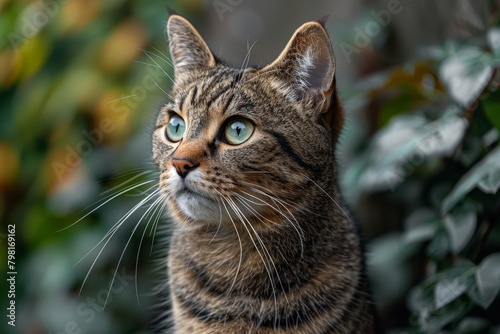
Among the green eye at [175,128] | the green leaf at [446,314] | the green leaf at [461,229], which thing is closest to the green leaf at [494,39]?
the green leaf at [461,229]

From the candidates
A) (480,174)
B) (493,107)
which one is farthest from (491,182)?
(493,107)

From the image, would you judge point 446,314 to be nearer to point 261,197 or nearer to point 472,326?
point 472,326

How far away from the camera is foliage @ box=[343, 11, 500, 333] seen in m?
1.86

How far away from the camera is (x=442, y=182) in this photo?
226 centimetres

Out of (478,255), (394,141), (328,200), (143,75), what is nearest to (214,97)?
(328,200)

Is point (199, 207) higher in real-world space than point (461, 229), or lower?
higher

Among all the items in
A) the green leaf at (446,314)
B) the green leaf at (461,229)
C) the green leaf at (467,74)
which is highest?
the green leaf at (467,74)

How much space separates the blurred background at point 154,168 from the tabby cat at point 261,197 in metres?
0.24

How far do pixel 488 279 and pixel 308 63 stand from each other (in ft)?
2.32

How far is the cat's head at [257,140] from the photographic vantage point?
1536 mm

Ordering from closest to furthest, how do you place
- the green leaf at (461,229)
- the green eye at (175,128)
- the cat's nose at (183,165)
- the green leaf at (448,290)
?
the cat's nose at (183,165) < the green eye at (175,128) < the green leaf at (448,290) < the green leaf at (461,229)

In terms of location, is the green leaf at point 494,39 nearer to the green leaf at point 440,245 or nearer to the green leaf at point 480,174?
the green leaf at point 480,174

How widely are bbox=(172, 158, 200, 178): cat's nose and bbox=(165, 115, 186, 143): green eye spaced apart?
153 millimetres

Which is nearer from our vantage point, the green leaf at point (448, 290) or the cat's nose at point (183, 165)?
the cat's nose at point (183, 165)
